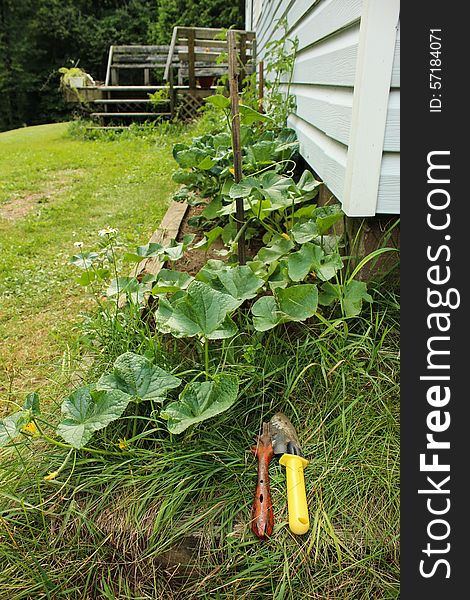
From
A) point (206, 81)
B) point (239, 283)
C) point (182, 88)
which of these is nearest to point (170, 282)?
point (239, 283)

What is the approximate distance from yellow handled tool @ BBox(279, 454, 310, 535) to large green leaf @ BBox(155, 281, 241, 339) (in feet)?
1.34

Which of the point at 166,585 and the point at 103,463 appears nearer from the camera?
the point at 166,585

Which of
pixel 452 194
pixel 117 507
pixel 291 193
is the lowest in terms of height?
pixel 117 507

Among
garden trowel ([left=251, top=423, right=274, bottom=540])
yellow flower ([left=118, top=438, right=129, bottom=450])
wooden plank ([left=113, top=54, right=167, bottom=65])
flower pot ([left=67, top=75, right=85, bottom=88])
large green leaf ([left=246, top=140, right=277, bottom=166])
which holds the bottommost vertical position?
garden trowel ([left=251, top=423, right=274, bottom=540])

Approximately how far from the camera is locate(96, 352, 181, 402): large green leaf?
1.48 m

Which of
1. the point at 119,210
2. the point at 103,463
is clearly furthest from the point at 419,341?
the point at 119,210

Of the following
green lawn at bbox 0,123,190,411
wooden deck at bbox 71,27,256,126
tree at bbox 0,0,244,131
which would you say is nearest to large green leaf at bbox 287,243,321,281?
green lawn at bbox 0,123,190,411

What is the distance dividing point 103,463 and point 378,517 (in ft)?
2.39

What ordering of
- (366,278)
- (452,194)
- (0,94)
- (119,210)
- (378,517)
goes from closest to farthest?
(452,194), (378,517), (366,278), (119,210), (0,94)

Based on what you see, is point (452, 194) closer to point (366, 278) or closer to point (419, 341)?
point (419, 341)

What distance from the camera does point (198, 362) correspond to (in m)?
1.76

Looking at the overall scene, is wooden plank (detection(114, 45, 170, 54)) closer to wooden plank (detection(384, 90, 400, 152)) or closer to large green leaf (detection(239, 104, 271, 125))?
large green leaf (detection(239, 104, 271, 125))

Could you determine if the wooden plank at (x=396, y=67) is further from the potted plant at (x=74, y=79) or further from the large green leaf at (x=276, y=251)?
the potted plant at (x=74, y=79)

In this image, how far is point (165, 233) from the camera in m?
3.16
